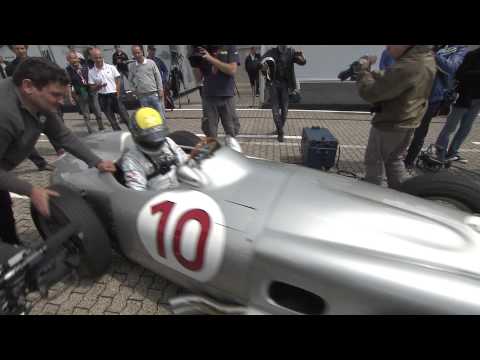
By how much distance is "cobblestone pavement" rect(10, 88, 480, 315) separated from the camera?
212 centimetres

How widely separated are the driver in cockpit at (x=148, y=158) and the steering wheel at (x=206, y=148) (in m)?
0.28

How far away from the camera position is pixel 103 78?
5.67 metres

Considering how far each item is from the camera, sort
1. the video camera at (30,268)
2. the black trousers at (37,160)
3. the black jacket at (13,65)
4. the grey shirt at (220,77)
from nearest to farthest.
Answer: the video camera at (30,268) → the grey shirt at (220,77) → the black trousers at (37,160) → the black jacket at (13,65)

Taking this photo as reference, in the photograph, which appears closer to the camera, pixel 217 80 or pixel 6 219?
pixel 6 219

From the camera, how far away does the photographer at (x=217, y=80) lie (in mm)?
3971

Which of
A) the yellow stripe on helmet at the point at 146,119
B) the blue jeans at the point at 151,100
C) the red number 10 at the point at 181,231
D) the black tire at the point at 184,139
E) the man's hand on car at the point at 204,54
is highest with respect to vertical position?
the man's hand on car at the point at 204,54

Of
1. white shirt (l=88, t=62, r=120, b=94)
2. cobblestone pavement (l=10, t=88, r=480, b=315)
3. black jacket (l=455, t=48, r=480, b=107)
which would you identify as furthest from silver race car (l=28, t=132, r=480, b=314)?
white shirt (l=88, t=62, r=120, b=94)

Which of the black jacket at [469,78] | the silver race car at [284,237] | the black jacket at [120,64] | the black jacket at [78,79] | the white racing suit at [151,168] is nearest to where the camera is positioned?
the silver race car at [284,237]

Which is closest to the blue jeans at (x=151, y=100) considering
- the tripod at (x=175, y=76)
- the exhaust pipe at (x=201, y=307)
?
the exhaust pipe at (x=201, y=307)

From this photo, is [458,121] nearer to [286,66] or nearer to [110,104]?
[286,66]

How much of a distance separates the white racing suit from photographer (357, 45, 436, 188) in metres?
2.03

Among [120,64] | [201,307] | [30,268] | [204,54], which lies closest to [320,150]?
[204,54]

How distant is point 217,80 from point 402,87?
9.03ft

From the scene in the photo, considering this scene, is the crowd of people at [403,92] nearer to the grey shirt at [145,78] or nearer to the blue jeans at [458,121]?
the blue jeans at [458,121]
